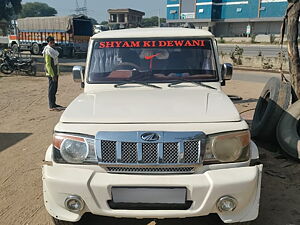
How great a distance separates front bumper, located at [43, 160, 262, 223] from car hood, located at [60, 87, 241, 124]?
0.42m

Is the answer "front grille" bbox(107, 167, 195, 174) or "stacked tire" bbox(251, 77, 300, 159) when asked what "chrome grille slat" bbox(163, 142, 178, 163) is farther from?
"stacked tire" bbox(251, 77, 300, 159)

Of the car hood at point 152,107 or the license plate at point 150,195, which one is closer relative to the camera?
the license plate at point 150,195

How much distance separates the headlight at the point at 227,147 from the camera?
242 cm

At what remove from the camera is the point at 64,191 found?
7.71ft

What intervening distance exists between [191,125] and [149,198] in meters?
0.63

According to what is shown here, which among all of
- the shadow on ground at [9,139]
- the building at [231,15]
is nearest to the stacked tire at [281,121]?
the shadow on ground at [9,139]

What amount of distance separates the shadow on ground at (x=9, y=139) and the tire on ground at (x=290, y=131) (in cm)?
435

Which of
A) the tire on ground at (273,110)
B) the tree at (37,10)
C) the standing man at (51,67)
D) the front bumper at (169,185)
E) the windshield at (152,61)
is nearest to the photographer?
the front bumper at (169,185)

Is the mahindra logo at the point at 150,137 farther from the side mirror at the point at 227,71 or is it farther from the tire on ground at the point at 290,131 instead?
the tire on ground at the point at 290,131

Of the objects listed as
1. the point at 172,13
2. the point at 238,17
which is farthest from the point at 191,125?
the point at 172,13

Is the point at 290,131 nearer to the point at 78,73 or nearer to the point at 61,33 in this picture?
the point at 78,73

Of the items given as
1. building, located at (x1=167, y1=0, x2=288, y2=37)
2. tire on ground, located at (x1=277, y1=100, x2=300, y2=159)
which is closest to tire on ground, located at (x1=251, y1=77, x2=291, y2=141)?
tire on ground, located at (x1=277, y1=100, x2=300, y2=159)

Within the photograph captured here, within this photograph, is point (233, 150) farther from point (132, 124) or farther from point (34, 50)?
point (34, 50)

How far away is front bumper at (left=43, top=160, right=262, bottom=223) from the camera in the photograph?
228 cm
